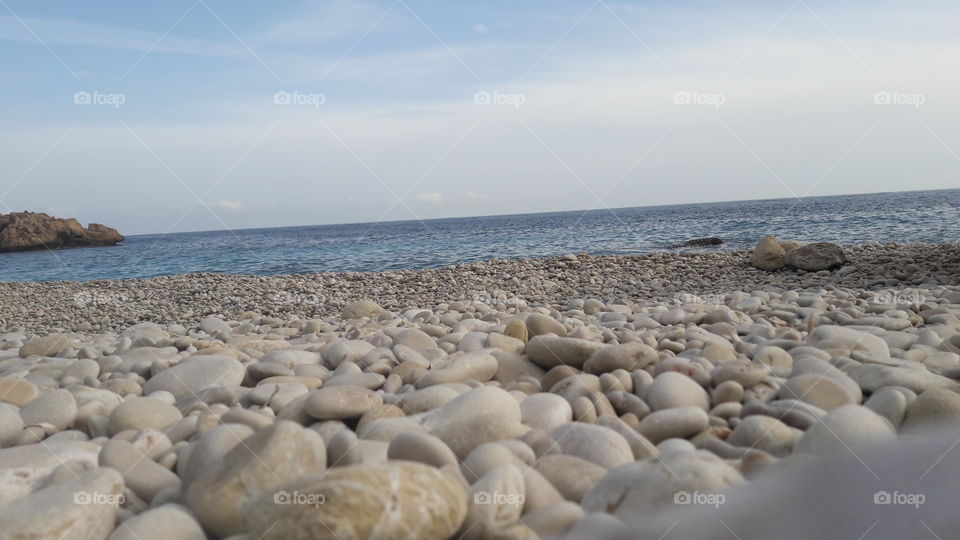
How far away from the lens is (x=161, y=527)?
174 cm

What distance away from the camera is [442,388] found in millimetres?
2596

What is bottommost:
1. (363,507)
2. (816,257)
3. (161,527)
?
(161,527)

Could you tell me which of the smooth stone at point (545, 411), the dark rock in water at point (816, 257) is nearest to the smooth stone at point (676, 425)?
the smooth stone at point (545, 411)

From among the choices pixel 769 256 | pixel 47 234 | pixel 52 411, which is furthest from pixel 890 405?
pixel 47 234

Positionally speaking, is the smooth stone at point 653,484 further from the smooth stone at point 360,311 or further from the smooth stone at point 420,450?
the smooth stone at point 360,311

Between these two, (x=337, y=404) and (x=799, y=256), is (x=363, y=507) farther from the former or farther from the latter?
(x=799, y=256)

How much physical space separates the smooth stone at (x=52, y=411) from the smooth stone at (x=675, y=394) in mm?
2492

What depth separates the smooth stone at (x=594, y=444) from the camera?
6.56ft

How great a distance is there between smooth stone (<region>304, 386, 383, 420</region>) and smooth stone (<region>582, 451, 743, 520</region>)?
3.42ft

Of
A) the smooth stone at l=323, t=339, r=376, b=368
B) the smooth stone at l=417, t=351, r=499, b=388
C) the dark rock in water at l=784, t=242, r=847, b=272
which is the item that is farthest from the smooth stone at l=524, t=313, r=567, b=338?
the dark rock in water at l=784, t=242, r=847, b=272

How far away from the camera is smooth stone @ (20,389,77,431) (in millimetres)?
2646

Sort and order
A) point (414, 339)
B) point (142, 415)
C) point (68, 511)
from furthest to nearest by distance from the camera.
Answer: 1. point (414, 339)
2. point (142, 415)
3. point (68, 511)

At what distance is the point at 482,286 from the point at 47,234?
145ft

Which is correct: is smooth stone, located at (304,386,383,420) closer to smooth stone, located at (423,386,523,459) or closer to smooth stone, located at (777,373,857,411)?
smooth stone, located at (423,386,523,459)
